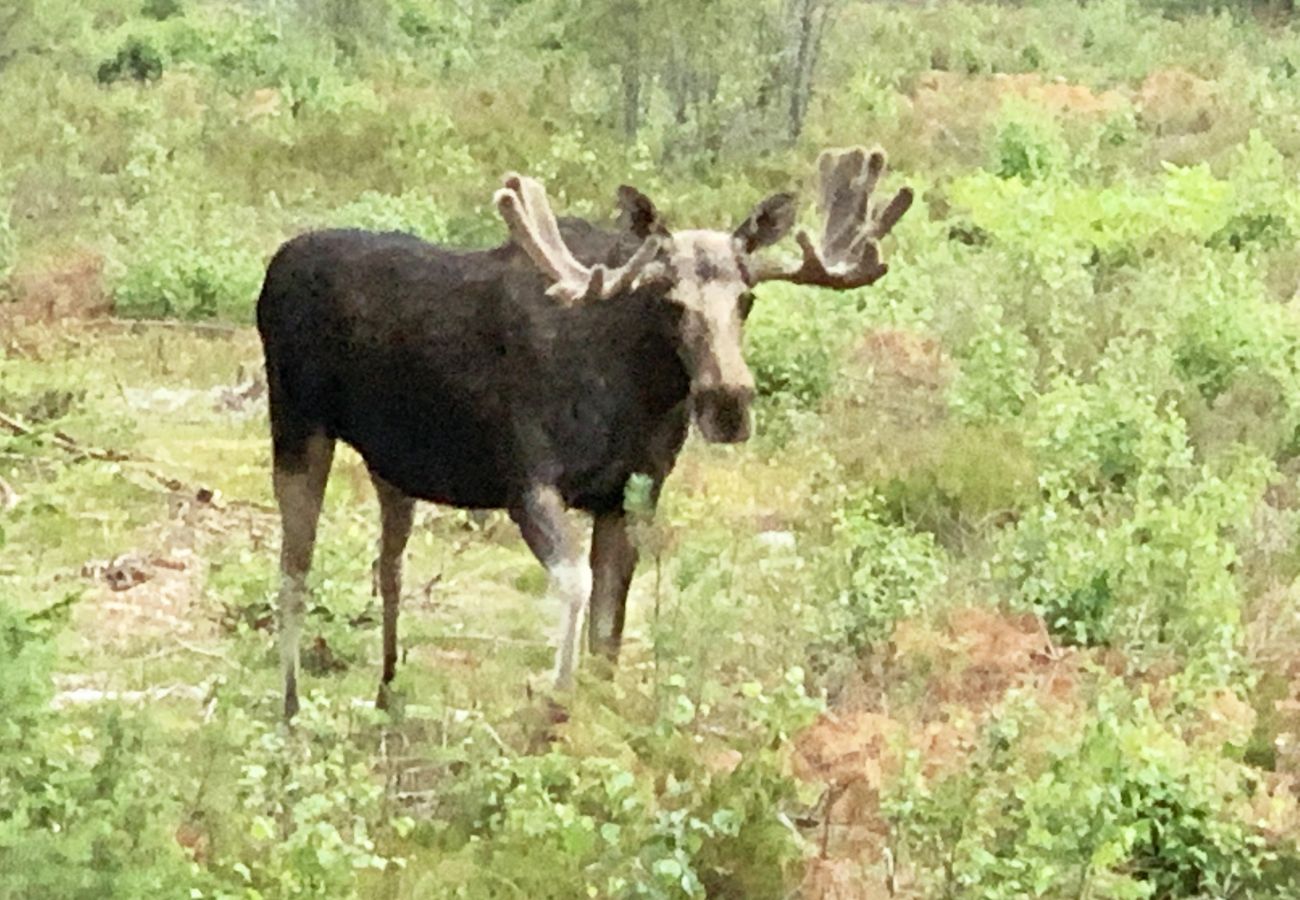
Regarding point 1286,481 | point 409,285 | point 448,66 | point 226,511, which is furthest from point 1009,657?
point 448,66

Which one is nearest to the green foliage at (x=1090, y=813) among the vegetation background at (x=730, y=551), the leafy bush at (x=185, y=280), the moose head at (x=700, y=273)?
the vegetation background at (x=730, y=551)

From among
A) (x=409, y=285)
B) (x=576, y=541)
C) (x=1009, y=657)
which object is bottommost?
(x=1009, y=657)

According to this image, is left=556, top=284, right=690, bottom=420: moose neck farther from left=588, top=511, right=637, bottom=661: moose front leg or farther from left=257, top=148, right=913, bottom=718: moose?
left=588, top=511, right=637, bottom=661: moose front leg

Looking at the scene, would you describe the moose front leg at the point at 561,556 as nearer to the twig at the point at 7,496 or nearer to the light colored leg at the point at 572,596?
the light colored leg at the point at 572,596

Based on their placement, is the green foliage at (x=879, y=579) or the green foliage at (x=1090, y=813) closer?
the green foliage at (x=1090, y=813)

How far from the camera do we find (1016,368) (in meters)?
10.7

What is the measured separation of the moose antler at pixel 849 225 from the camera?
6707 millimetres

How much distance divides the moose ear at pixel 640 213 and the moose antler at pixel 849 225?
1.43 feet

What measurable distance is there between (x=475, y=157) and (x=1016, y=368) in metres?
9.64

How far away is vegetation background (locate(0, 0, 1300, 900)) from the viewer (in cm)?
516

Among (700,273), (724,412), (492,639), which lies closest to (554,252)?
(700,273)

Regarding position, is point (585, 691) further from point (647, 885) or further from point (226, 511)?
point (226, 511)

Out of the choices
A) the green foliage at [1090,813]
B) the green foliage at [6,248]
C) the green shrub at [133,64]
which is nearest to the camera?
the green foliage at [1090,813]

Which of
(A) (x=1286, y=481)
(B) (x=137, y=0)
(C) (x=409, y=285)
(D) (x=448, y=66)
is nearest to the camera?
(C) (x=409, y=285)
